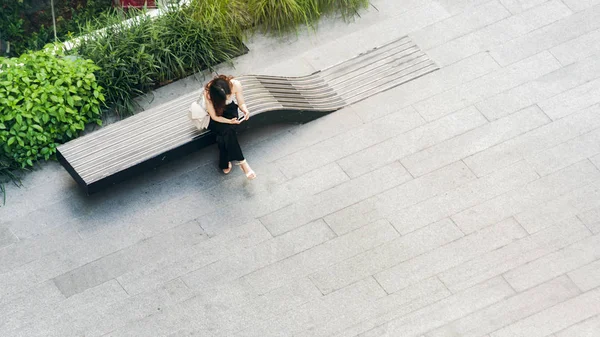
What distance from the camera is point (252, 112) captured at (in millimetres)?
10227

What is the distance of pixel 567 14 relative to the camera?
459 inches

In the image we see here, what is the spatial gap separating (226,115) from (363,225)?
1833mm

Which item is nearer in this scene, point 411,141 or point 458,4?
point 411,141

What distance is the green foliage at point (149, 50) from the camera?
10.8 meters

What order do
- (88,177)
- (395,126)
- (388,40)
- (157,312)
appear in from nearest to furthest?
(157,312), (88,177), (395,126), (388,40)

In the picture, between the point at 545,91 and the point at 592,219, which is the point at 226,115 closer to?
the point at 545,91

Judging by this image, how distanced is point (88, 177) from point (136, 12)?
2805mm

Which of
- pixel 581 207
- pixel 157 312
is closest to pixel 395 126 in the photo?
pixel 581 207

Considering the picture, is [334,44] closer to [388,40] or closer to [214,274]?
[388,40]

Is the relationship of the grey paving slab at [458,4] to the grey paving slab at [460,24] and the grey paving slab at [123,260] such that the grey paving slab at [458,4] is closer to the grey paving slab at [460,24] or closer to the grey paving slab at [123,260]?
the grey paving slab at [460,24]

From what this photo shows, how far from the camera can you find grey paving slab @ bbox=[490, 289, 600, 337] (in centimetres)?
878

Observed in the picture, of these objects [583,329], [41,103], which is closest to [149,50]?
[41,103]

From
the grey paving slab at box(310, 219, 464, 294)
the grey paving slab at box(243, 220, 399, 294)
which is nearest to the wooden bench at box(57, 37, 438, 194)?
the grey paving slab at box(243, 220, 399, 294)

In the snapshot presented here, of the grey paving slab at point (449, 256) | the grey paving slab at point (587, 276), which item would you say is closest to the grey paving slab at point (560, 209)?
the grey paving slab at point (449, 256)
